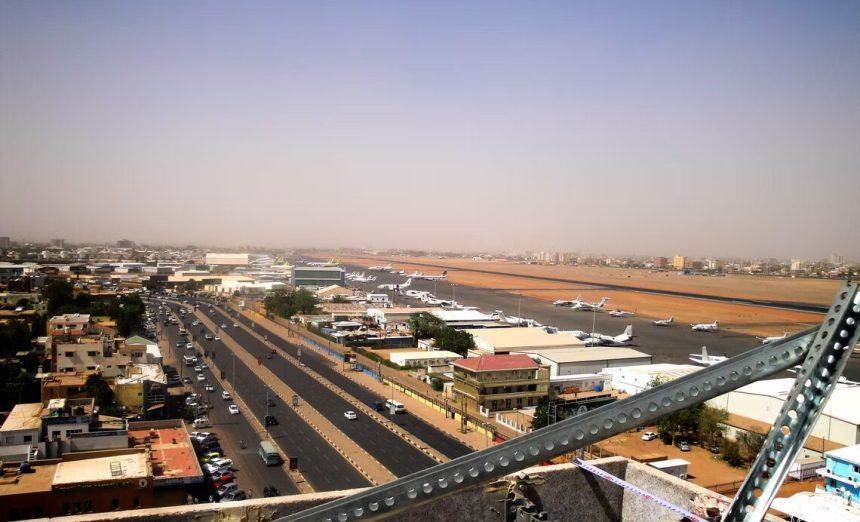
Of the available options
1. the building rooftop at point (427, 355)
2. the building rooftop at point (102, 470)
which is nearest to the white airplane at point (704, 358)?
the building rooftop at point (427, 355)

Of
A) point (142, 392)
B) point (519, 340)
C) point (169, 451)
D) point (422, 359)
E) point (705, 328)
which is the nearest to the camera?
point (169, 451)

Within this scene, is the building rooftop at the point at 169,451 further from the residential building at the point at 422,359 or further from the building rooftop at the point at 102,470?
the residential building at the point at 422,359

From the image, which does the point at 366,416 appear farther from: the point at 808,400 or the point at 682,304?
the point at 682,304

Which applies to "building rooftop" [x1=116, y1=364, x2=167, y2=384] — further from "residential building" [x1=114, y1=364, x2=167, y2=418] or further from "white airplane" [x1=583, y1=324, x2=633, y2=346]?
"white airplane" [x1=583, y1=324, x2=633, y2=346]

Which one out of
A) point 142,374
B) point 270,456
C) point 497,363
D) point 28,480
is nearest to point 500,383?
point 497,363

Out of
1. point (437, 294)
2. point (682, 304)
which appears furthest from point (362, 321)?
point (682, 304)

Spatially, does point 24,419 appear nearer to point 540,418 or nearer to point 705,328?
point 540,418
